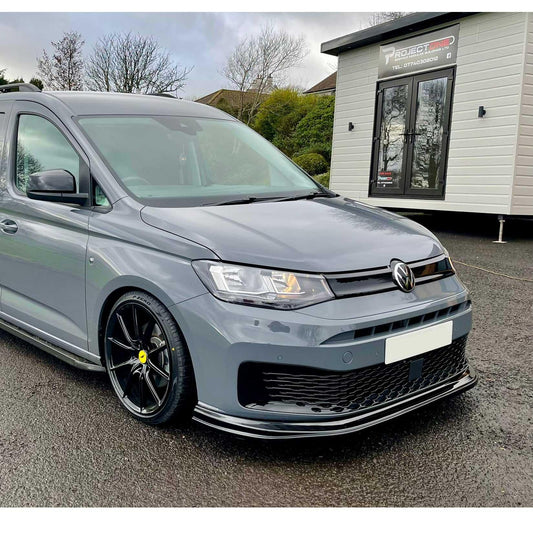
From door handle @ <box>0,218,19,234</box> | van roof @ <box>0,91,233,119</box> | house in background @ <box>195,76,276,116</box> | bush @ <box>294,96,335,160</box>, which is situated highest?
house in background @ <box>195,76,276,116</box>

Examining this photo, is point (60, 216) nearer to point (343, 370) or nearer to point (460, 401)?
point (343, 370)

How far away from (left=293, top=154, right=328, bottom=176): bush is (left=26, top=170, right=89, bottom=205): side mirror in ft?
64.5

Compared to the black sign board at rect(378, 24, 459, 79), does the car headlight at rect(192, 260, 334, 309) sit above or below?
below

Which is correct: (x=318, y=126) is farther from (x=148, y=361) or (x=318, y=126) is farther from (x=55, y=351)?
(x=148, y=361)

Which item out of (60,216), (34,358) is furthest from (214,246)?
(34,358)

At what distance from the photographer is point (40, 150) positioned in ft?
12.0

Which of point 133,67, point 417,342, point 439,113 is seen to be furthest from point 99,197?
point 133,67

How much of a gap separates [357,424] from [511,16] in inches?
354

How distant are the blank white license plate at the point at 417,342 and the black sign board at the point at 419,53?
29.1 feet

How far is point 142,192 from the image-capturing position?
310cm

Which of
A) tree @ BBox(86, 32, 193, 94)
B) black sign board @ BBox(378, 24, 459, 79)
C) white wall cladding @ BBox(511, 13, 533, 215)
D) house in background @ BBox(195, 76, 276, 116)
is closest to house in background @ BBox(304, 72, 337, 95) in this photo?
house in background @ BBox(195, 76, 276, 116)

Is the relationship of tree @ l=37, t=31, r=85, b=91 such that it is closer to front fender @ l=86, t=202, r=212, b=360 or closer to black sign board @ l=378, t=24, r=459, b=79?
black sign board @ l=378, t=24, r=459, b=79

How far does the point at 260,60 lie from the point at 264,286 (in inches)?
1311

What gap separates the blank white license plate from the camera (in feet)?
8.34
